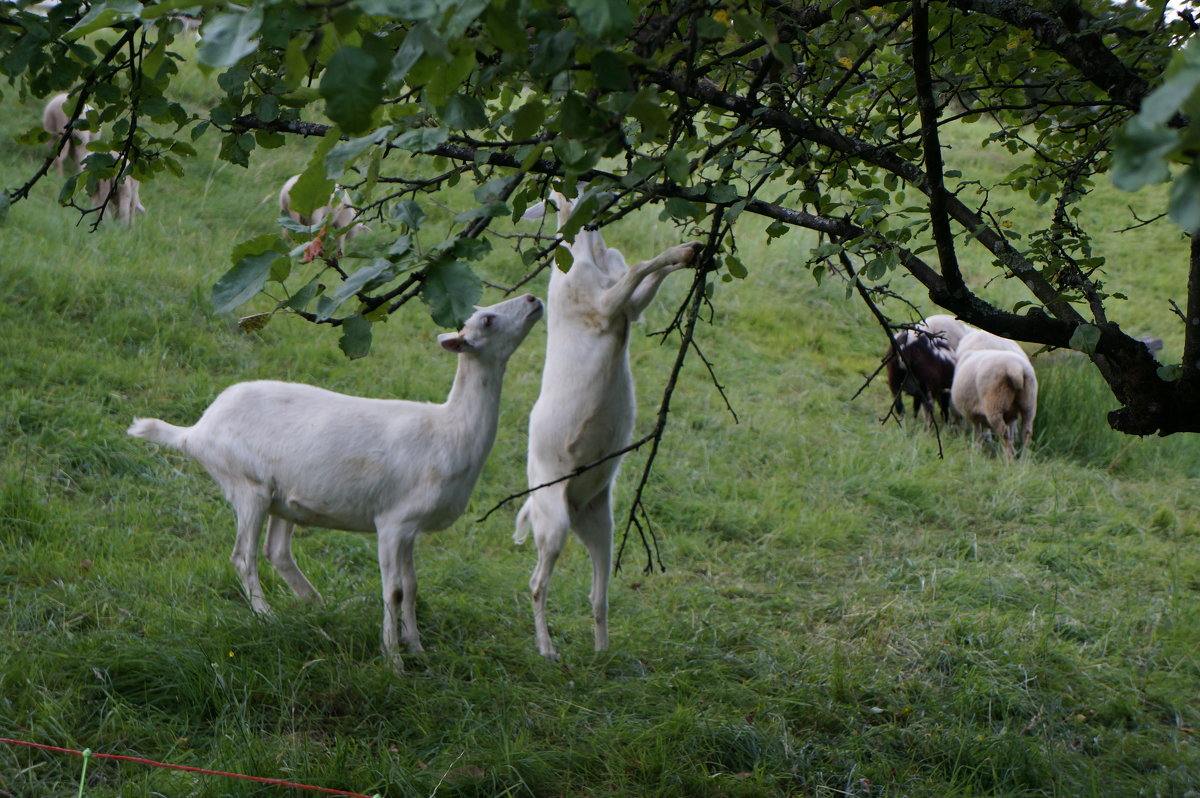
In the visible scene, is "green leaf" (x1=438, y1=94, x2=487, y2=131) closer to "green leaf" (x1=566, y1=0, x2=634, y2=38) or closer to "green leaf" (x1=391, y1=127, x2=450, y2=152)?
"green leaf" (x1=391, y1=127, x2=450, y2=152)

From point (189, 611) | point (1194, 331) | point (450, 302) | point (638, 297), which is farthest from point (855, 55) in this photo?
point (189, 611)

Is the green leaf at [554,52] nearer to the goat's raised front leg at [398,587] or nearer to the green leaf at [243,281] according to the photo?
the green leaf at [243,281]

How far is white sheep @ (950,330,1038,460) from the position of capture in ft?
28.3

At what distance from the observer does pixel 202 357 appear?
25.7 ft

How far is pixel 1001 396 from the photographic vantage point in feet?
28.4

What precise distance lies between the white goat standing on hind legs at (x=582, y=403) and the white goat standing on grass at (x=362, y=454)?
206mm

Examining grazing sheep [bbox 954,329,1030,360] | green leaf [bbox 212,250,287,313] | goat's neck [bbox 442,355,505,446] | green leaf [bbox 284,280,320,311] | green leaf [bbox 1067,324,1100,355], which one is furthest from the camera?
grazing sheep [bbox 954,329,1030,360]

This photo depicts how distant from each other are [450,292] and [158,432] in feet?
11.7

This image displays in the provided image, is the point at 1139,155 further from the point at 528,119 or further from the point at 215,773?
the point at 215,773

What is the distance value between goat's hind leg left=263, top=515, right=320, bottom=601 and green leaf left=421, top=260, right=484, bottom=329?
11.4 ft

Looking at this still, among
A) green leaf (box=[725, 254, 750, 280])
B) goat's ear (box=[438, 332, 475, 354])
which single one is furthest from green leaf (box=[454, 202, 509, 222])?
goat's ear (box=[438, 332, 475, 354])

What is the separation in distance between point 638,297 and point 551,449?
0.81m

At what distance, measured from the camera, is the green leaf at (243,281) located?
5.24 ft

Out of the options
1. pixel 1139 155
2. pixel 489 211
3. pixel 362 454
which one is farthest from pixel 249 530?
pixel 1139 155
